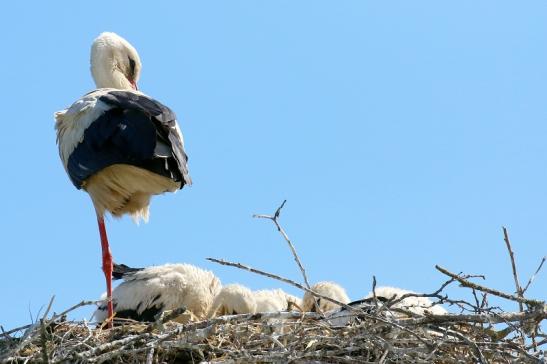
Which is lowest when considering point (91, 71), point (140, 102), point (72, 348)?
point (72, 348)

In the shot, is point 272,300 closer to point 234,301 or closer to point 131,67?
point 234,301

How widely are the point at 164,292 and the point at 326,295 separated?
3.35 ft

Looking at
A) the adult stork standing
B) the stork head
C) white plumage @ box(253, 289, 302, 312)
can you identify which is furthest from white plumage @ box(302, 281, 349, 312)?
the stork head

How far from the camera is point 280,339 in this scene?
18.1 feet

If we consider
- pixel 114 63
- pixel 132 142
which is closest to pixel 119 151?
pixel 132 142

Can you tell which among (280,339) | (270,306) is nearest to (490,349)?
(280,339)

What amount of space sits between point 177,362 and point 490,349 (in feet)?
4.59

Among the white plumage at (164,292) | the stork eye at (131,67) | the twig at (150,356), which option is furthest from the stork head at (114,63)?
the twig at (150,356)

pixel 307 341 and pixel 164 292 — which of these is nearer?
pixel 307 341

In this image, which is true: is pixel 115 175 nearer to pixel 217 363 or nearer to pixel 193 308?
pixel 193 308

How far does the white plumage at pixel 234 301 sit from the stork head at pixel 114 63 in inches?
68.8

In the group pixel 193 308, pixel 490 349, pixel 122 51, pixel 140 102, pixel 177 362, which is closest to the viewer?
pixel 490 349

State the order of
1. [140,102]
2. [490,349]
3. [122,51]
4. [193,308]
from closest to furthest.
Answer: [490,349], [140,102], [193,308], [122,51]

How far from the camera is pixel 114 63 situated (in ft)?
28.5
